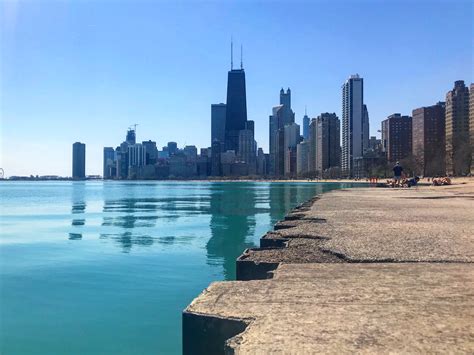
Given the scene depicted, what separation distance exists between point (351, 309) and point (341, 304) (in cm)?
22

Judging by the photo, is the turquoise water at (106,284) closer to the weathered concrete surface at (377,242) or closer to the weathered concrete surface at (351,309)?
the weathered concrete surface at (377,242)

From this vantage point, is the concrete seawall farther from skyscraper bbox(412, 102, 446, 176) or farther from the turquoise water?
skyscraper bbox(412, 102, 446, 176)

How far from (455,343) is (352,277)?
2788 millimetres

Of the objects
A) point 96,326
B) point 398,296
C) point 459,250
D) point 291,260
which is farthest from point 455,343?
point 96,326

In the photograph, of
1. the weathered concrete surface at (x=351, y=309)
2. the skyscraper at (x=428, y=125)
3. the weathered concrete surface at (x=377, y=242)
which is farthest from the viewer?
the skyscraper at (x=428, y=125)

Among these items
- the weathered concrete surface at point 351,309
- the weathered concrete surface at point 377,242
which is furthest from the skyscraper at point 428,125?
the weathered concrete surface at point 351,309

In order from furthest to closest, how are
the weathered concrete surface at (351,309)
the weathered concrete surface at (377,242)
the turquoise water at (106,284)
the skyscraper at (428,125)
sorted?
the skyscraper at (428,125)
the turquoise water at (106,284)
the weathered concrete surface at (377,242)
the weathered concrete surface at (351,309)

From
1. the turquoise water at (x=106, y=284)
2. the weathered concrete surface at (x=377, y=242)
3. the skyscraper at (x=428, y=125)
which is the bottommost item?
the turquoise water at (x=106, y=284)

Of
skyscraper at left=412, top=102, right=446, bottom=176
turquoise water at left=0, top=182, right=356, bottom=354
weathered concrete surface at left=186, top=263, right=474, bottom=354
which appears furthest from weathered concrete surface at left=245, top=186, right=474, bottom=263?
skyscraper at left=412, top=102, right=446, bottom=176

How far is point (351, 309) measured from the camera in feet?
16.7

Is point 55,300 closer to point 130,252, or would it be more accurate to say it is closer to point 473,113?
point 130,252

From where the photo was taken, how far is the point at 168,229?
27.7 meters

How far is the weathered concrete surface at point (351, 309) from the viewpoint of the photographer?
406 centimetres

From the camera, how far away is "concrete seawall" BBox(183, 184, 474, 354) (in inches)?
163
